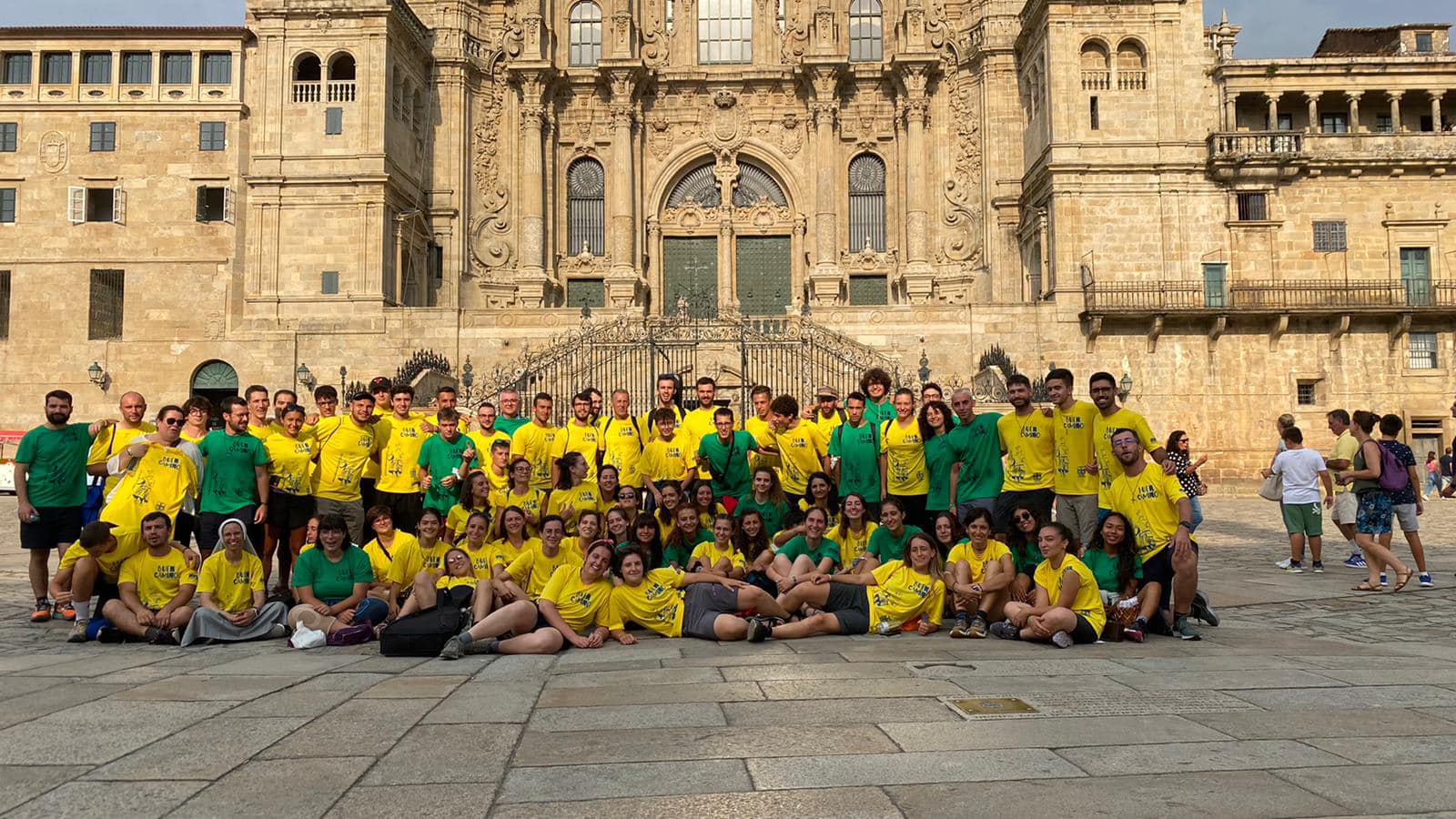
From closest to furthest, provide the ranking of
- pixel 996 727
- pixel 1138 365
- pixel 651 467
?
pixel 996 727 → pixel 651 467 → pixel 1138 365

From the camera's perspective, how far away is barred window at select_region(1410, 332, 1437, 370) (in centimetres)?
2944

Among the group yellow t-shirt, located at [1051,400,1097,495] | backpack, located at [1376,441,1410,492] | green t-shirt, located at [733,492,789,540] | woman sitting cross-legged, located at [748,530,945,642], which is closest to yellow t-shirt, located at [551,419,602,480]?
green t-shirt, located at [733,492,789,540]

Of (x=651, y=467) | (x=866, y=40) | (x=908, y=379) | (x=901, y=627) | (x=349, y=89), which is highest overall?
(x=866, y=40)

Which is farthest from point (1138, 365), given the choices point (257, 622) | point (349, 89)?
point (257, 622)

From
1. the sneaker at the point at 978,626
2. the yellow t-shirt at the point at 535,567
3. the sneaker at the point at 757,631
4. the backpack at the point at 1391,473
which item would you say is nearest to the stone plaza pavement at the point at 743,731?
the sneaker at the point at 757,631

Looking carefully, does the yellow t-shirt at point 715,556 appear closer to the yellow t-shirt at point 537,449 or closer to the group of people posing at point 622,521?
the group of people posing at point 622,521

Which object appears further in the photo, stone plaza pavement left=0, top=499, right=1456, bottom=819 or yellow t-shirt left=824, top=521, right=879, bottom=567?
yellow t-shirt left=824, top=521, right=879, bottom=567

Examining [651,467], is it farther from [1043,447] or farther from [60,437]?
[60,437]

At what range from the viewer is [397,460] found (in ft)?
35.3

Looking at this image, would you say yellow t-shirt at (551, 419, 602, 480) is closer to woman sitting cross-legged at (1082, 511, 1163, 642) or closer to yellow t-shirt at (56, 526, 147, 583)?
yellow t-shirt at (56, 526, 147, 583)

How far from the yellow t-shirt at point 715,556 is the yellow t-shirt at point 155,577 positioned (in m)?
3.98

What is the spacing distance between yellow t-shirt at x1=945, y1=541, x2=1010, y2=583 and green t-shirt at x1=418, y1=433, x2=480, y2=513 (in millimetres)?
4688

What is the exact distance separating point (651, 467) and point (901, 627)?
344cm

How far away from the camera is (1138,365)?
28609 mm
